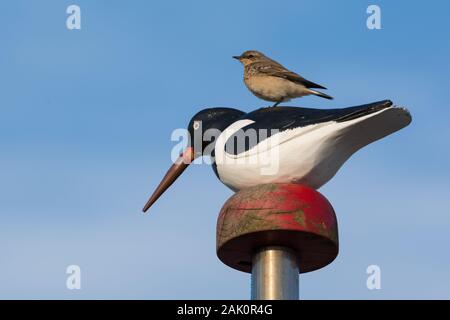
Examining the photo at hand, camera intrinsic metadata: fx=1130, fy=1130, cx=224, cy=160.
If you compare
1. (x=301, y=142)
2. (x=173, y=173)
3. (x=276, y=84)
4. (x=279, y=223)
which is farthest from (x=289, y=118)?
(x=276, y=84)

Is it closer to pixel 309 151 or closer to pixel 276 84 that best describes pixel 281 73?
pixel 276 84

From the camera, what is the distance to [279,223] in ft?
28.7

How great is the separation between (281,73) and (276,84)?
0.21m

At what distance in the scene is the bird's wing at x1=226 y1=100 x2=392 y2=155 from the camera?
360 inches

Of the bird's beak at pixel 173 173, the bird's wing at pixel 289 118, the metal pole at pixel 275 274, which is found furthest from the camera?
the bird's beak at pixel 173 173

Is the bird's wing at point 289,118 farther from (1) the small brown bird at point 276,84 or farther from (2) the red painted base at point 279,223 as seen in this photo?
(1) the small brown bird at point 276,84

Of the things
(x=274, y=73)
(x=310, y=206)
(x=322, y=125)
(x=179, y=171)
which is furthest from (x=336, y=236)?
(x=274, y=73)

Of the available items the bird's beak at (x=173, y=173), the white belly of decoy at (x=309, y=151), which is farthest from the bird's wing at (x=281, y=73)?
the white belly of decoy at (x=309, y=151)

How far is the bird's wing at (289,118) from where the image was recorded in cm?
914

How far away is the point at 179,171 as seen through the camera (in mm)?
10281

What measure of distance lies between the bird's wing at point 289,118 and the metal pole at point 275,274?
3.12 ft

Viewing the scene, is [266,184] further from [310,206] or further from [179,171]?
[179,171]
